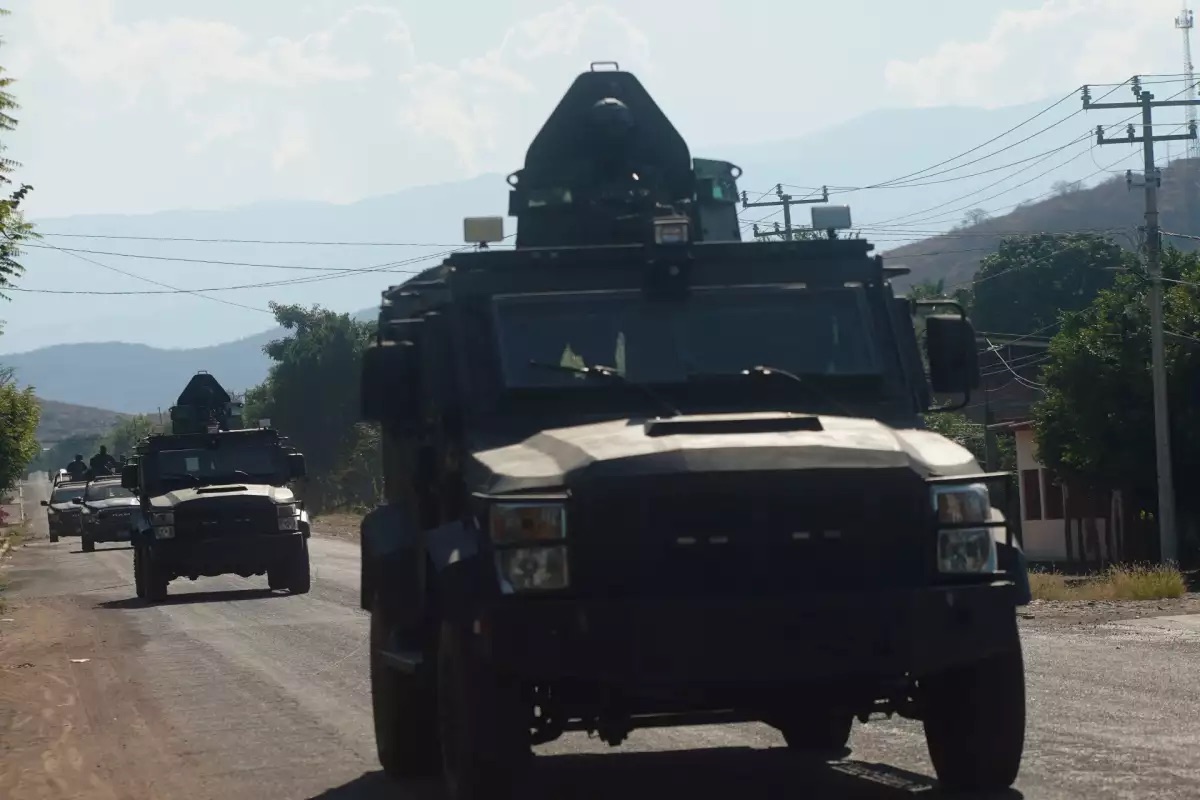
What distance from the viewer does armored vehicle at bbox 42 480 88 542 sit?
59438 mm

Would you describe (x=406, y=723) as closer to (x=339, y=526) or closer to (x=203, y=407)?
(x=203, y=407)

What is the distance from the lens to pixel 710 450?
7.35 m

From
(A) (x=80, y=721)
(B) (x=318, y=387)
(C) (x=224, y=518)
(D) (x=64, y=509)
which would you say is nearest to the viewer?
(A) (x=80, y=721)

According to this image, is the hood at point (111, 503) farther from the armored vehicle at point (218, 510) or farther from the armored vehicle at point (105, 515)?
the armored vehicle at point (218, 510)

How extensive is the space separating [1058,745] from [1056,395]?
35.8m

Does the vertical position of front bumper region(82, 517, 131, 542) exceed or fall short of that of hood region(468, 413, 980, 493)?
it falls short

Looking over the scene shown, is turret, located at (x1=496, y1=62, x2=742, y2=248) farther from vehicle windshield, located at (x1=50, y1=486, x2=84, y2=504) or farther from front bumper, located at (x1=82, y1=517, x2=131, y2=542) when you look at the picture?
vehicle windshield, located at (x1=50, y1=486, x2=84, y2=504)

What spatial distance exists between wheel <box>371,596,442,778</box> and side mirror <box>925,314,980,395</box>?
9.50 feet

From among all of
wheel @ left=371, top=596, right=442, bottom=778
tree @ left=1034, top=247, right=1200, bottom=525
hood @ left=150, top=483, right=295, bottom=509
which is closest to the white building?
tree @ left=1034, top=247, right=1200, bottom=525

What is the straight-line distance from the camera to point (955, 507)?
748 cm

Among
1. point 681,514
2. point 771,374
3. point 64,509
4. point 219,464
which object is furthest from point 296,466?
point 64,509

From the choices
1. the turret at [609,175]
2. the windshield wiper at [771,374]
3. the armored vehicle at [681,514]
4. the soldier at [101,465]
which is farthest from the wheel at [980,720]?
the soldier at [101,465]

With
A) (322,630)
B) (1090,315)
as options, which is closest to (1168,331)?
(1090,315)

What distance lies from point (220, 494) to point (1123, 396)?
76.7ft
